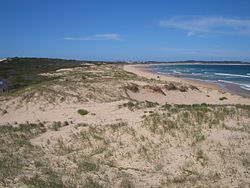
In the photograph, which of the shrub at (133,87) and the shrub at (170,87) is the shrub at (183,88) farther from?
the shrub at (133,87)

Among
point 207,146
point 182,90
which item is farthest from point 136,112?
point 182,90

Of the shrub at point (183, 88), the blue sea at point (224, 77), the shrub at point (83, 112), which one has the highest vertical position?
the shrub at point (83, 112)

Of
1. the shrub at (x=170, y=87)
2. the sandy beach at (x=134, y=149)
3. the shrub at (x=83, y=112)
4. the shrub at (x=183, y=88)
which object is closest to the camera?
the sandy beach at (x=134, y=149)

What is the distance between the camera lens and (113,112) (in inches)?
722

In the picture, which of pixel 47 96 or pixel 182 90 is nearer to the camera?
pixel 47 96

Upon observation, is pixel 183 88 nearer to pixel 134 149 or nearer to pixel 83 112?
pixel 83 112

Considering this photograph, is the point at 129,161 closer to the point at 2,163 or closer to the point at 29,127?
the point at 2,163

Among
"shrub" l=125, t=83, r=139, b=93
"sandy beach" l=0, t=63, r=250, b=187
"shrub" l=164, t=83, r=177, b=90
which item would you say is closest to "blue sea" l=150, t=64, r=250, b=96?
"shrub" l=164, t=83, r=177, b=90

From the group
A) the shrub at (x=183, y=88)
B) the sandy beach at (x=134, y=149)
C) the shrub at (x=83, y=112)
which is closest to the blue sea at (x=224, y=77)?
the shrub at (x=183, y=88)

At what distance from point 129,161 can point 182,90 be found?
26.8 m

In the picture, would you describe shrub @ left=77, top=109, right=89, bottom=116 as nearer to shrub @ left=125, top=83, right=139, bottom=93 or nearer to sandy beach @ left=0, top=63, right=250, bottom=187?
sandy beach @ left=0, top=63, right=250, bottom=187

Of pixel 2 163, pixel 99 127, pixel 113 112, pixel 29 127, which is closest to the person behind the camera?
pixel 2 163

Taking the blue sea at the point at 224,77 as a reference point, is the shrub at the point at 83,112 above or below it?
above

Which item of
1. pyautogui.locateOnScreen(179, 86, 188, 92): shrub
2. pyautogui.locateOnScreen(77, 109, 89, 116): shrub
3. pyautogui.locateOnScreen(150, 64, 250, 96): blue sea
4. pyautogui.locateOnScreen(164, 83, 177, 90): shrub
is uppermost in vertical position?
pyautogui.locateOnScreen(77, 109, 89, 116): shrub
